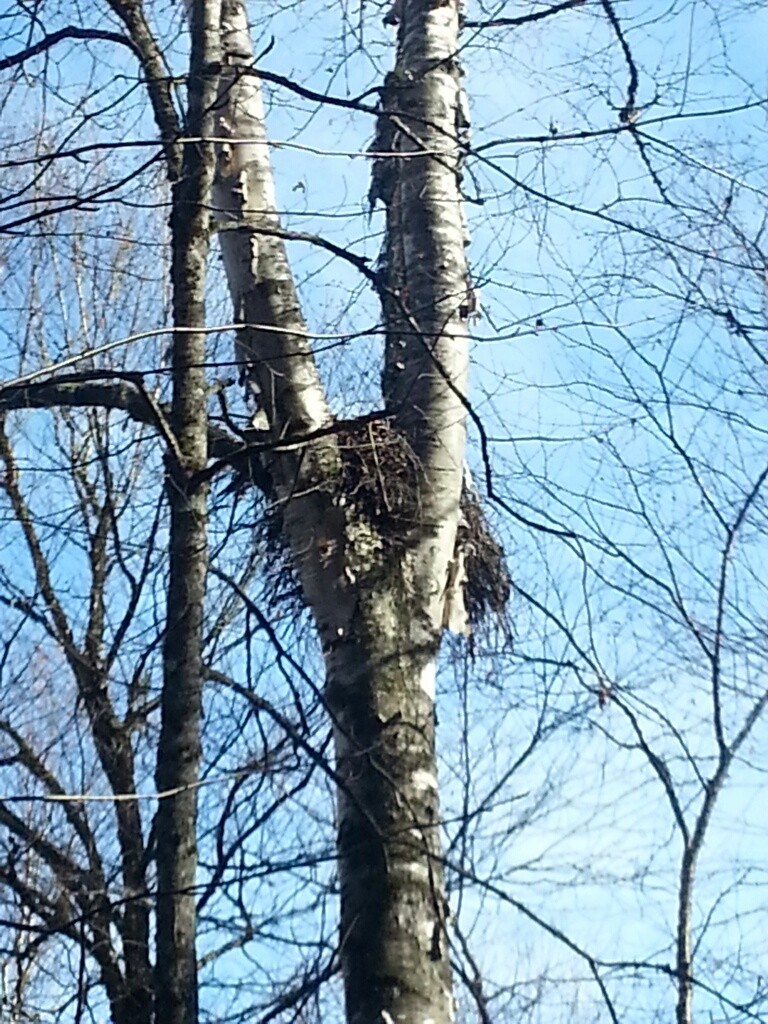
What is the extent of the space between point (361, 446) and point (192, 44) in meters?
1.12

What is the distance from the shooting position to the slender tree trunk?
9.41 ft

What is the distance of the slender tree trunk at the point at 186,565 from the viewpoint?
2.87 meters

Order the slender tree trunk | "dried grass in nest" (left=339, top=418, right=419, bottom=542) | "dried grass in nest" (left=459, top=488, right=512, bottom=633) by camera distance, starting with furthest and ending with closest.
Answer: "dried grass in nest" (left=459, top=488, right=512, bottom=633)
"dried grass in nest" (left=339, top=418, right=419, bottom=542)
the slender tree trunk

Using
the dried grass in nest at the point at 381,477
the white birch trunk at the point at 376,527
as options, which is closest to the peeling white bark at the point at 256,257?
the white birch trunk at the point at 376,527

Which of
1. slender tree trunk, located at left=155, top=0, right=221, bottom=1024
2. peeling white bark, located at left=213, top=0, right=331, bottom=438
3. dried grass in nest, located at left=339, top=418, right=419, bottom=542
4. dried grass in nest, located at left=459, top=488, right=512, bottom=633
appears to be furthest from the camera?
dried grass in nest, located at left=459, top=488, right=512, bottom=633

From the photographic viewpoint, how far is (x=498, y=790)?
4785mm

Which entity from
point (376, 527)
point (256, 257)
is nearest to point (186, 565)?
point (376, 527)

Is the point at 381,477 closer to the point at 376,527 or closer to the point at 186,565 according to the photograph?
the point at 376,527

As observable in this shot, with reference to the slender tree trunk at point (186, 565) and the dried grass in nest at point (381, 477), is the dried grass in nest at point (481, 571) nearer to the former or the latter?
the dried grass in nest at point (381, 477)

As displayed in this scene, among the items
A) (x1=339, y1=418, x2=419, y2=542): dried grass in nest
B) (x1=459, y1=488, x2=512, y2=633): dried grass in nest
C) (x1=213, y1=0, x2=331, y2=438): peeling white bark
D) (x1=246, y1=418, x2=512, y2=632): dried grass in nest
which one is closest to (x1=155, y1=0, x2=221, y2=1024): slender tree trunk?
(x1=213, y1=0, x2=331, y2=438): peeling white bark

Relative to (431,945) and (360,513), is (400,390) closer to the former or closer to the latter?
(360,513)

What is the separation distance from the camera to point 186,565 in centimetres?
321

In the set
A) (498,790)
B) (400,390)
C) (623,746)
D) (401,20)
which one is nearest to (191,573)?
(400,390)

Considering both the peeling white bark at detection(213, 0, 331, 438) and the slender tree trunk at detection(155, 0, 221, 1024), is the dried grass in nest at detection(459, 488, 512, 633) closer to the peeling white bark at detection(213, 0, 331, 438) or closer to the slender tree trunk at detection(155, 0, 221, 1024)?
the peeling white bark at detection(213, 0, 331, 438)
